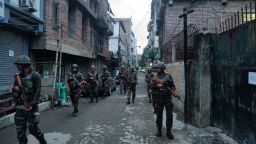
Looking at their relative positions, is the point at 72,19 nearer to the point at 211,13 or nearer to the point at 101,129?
the point at 211,13

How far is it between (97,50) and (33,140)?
25.6 meters

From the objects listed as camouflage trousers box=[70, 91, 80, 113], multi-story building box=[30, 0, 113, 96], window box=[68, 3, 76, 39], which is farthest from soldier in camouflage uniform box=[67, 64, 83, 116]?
window box=[68, 3, 76, 39]

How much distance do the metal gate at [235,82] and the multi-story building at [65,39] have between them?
806 centimetres

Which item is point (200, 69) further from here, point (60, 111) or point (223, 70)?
point (60, 111)

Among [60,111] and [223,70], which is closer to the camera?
[223,70]

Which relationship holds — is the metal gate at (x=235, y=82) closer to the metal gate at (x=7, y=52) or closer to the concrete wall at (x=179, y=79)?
the concrete wall at (x=179, y=79)

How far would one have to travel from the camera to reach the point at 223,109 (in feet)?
27.8

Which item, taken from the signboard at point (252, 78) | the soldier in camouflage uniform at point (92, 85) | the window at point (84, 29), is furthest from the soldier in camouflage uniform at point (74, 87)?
the window at point (84, 29)

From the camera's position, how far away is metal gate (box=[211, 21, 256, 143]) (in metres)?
6.81

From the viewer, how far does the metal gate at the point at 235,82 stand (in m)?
6.81

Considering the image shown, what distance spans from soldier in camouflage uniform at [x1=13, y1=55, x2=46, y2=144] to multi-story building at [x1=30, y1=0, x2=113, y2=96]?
8200 mm

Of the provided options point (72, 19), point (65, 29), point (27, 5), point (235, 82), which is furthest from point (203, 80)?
point (72, 19)

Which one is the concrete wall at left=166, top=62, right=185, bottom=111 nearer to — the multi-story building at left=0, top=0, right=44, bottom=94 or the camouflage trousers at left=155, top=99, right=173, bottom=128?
the camouflage trousers at left=155, top=99, right=173, bottom=128

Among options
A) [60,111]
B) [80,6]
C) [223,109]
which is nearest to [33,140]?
[223,109]
